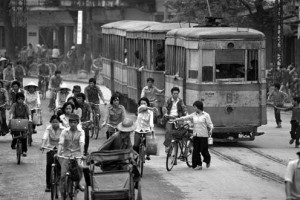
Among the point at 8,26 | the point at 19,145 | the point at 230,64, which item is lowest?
the point at 19,145

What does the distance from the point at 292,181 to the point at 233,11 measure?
34887mm

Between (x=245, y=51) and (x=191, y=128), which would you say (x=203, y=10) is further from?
(x=191, y=128)

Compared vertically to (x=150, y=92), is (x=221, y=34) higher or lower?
higher

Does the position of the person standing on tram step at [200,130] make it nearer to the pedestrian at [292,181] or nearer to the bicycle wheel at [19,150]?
the bicycle wheel at [19,150]

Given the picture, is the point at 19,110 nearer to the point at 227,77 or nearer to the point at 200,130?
the point at 200,130

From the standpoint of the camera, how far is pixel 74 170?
1691 centimetres

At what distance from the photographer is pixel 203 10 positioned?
47.8 m

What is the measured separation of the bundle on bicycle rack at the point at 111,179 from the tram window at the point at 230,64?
11.2 metres

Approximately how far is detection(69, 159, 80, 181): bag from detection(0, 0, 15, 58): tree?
4777cm

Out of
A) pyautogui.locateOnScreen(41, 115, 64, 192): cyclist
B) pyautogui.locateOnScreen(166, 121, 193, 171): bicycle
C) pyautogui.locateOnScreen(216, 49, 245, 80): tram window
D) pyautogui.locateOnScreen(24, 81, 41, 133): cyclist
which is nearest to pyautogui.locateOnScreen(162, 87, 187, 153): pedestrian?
pyautogui.locateOnScreen(166, 121, 193, 171): bicycle

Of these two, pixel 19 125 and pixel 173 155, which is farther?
pixel 19 125

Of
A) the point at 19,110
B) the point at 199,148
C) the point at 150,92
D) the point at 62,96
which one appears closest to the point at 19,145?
the point at 19,110

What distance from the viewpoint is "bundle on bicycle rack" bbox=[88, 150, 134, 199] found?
15188 millimetres

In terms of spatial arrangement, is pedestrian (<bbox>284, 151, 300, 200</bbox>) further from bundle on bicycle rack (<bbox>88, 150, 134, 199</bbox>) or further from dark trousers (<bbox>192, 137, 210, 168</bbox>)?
dark trousers (<bbox>192, 137, 210, 168</bbox>)
